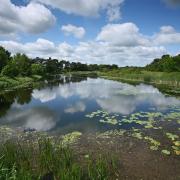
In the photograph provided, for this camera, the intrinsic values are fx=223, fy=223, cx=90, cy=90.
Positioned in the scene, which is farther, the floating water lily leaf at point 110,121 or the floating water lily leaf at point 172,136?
the floating water lily leaf at point 110,121

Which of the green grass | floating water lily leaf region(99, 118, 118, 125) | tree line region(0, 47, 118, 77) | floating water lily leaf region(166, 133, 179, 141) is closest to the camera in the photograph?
the green grass

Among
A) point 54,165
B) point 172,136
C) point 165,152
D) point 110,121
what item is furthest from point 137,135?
point 54,165

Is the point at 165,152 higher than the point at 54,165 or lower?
lower

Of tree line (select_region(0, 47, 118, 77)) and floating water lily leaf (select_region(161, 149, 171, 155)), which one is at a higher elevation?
tree line (select_region(0, 47, 118, 77))

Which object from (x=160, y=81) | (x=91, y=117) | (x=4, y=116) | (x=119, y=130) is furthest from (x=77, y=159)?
(x=160, y=81)

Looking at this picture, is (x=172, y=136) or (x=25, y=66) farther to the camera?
(x=25, y=66)

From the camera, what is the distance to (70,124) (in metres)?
14.3

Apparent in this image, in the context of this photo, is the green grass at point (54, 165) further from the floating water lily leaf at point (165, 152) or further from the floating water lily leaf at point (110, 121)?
the floating water lily leaf at point (110, 121)

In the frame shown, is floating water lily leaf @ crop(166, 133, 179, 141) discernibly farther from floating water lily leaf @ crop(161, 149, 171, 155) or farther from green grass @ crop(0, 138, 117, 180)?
green grass @ crop(0, 138, 117, 180)

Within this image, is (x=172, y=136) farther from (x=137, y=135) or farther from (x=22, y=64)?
(x=22, y=64)

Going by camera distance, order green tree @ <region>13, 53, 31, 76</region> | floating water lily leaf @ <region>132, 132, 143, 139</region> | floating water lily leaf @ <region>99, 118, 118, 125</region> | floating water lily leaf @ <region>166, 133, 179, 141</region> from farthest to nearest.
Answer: green tree @ <region>13, 53, 31, 76</region>
floating water lily leaf @ <region>99, 118, 118, 125</region>
floating water lily leaf @ <region>132, 132, 143, 139</region>
floating water lily leaf @ <region>166, 133, 179, 141</region>

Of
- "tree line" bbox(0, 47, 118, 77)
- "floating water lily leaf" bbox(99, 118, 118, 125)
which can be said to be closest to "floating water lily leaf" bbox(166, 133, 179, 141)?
"floating water lily leaf" bbox(99, 118, 118, 125)

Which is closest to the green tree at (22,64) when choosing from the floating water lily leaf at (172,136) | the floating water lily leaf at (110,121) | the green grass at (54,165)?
the floating water lily leaf at (110,121)

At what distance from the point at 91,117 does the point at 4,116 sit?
21.8ft
